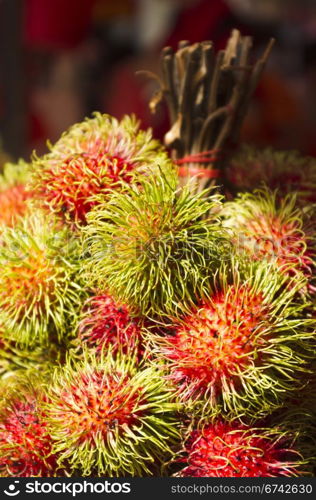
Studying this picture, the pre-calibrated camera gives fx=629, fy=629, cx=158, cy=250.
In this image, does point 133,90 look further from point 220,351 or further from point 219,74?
point 220,351

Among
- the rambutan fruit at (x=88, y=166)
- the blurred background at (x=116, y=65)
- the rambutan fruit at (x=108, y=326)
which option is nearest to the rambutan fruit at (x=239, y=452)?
the rambutan fruit at (x=108, y=326)

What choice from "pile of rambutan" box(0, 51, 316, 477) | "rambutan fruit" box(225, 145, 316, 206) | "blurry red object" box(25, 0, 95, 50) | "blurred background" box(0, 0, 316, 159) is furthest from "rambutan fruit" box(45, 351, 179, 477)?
"blurry red object" box(25, 0, 95, 50)

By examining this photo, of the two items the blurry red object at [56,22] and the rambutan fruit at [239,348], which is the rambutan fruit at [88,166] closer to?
the rambutan fruit at [239,348]

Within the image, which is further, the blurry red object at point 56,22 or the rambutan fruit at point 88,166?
the blurry red object at point 56,22

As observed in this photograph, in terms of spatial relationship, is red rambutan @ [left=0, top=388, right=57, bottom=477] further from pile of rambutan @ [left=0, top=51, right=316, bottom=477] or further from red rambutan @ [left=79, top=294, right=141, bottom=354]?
red rambutan @ [left=79, top=294, right=141, bottom=354]

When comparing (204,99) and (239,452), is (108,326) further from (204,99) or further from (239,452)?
(204,99)

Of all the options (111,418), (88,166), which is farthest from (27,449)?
(88,166)
